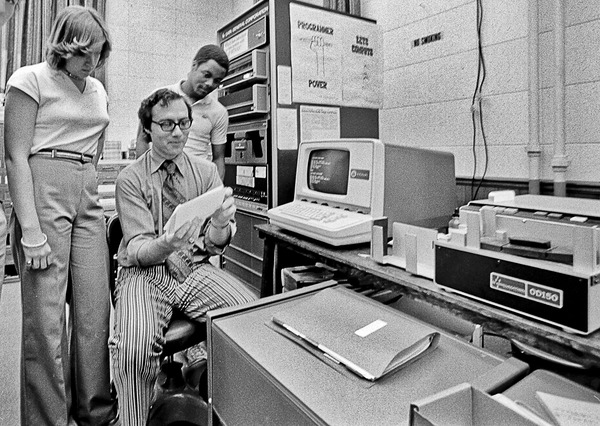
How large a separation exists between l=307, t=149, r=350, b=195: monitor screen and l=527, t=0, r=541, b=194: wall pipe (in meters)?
0.92

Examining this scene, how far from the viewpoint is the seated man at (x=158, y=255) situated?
1358 millimetres

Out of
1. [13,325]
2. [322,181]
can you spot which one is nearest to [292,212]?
[322,181]

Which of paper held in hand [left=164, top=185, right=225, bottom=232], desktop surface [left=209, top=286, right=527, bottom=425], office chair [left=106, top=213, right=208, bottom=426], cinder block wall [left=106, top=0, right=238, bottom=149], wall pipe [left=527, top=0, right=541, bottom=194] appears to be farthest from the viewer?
cinder block wall [left=106, top=0, right=238, bottom=149]

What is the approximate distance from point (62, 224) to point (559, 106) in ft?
6.73

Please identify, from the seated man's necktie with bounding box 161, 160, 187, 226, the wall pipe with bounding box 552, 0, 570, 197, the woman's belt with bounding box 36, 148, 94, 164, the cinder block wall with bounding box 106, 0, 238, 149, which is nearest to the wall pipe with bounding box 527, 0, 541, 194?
the wall pipe with bounding box 552, 0, 570, 197

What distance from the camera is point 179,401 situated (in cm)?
165

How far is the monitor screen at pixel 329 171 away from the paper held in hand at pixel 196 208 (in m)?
0.46

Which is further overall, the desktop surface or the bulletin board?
the bulletin board

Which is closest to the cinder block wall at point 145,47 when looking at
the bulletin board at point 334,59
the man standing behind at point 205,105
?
the man standing behind at point 205,105

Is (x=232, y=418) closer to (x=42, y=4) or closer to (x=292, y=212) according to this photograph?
(x=292, y=212)

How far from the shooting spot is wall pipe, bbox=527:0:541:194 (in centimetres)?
190

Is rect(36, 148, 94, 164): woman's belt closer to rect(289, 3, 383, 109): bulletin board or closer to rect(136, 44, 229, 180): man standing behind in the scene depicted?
rect(136, 44, 229, 180): man standing behind

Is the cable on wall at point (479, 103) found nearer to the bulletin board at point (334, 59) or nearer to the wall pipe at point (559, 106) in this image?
the wall pipe at point (559, 106)

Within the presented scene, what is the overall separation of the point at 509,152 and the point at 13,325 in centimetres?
318
